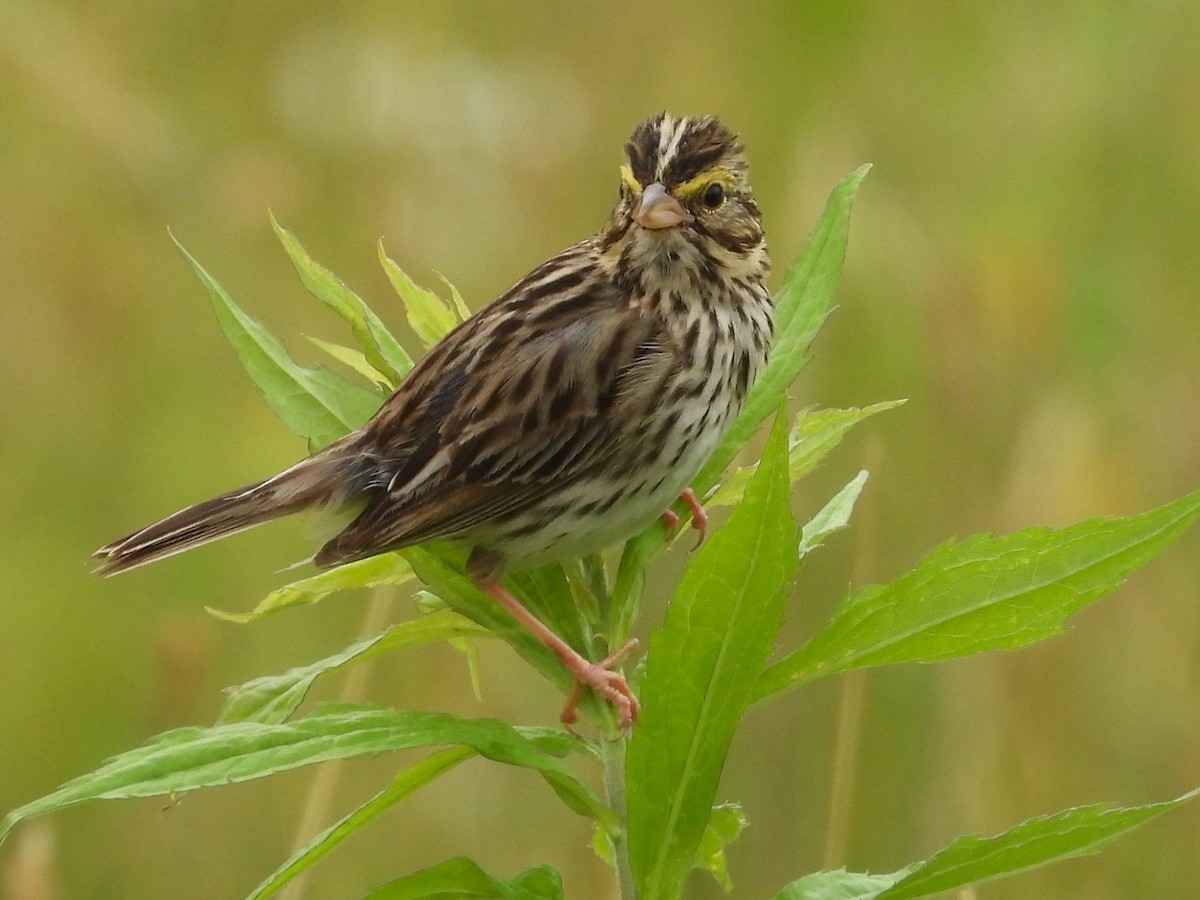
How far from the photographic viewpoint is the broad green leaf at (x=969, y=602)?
206 centimetres

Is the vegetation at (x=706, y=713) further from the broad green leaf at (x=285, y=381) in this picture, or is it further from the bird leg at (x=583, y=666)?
the broad green leaf at (x=285, y=381)

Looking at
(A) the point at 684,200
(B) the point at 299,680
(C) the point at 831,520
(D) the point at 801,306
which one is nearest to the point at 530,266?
(A) the point at 684,200

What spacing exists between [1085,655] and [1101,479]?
506mm

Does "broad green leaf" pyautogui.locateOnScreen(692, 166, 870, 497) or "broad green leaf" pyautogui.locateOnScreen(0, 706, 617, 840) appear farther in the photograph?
"broad green leaf" pyautogui.locateOnScreen(692, 166, 870, 497)

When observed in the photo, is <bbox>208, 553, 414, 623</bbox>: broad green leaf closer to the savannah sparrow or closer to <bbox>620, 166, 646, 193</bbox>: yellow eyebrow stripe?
the savannah sparrow

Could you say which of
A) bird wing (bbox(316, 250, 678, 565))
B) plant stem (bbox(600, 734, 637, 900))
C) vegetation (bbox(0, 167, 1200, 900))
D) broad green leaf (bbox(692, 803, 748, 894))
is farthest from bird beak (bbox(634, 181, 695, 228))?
broad green leaf (bbox(692, 803, 748, 894))

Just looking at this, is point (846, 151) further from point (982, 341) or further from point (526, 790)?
point (526, 790)

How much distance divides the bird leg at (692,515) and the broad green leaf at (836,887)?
0.78 m

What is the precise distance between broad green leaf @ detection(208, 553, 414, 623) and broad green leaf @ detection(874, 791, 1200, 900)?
94cm

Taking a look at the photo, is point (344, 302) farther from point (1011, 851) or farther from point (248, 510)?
point (1011, 851)

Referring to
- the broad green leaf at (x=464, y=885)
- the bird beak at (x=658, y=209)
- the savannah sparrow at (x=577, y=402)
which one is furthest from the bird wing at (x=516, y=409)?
the broad green leaf at (x=464, y=885)

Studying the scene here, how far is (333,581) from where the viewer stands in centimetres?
252

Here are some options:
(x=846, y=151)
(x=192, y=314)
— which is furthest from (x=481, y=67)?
(x=846, y=151)

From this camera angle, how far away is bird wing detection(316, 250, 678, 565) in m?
2.96
